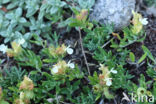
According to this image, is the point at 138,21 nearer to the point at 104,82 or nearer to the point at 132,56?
the point at 132,56

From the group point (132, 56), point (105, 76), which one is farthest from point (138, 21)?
point (105, 76)

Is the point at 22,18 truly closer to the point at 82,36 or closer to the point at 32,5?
the point at 32,5

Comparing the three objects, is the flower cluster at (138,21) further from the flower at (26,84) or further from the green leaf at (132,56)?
the flower at (26,84)

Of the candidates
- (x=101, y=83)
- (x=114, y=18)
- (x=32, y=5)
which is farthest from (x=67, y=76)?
(x=32, y=5)

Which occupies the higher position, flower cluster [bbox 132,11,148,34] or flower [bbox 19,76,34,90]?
flower cluster [bbox 132,11,148,34]

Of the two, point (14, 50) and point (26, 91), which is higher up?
point (14, 50)

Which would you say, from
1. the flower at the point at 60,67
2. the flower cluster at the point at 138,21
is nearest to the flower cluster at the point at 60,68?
the flower at the point at 60,67

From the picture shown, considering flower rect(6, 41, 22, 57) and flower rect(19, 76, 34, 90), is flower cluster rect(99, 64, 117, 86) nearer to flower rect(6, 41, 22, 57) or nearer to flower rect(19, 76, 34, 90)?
flower rect(19, 76, 34, 90)

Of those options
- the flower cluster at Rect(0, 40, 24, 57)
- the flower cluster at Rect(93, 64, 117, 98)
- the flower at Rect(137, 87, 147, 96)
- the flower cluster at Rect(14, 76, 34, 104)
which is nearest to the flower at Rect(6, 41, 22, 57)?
the flower cluster at Rect(0, 40, 24, 57)
